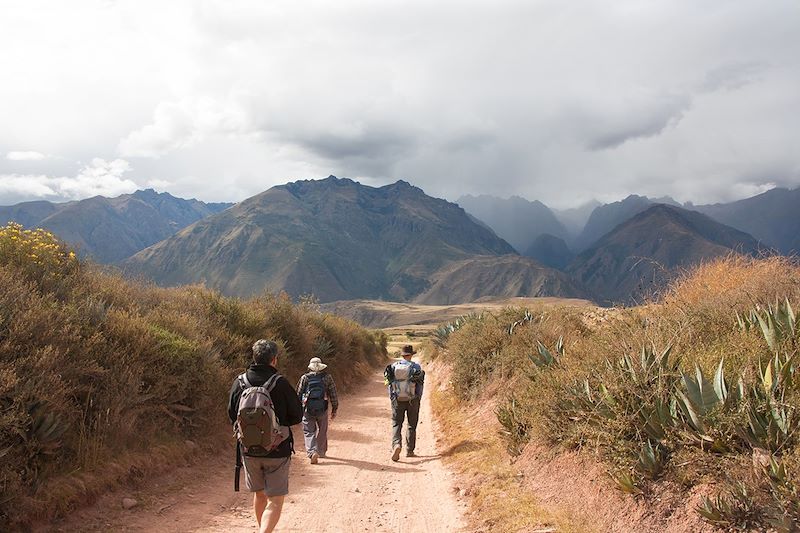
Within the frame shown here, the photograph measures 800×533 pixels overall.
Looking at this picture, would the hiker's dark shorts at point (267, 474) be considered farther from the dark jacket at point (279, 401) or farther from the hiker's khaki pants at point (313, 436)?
the hiker's khaki pants at point (313, 436)

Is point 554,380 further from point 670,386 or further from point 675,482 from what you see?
point 675,482

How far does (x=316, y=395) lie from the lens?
9.84 meters

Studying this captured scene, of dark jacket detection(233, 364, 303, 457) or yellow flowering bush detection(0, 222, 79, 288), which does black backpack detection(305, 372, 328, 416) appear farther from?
yellow flowering bush detection(0, 222, 79, 288)

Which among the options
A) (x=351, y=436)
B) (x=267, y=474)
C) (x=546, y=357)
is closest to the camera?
(x=267, y=474)

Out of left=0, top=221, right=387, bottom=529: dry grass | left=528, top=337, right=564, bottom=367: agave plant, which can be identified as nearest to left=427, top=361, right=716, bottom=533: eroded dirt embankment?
left=528, top=337, right=564, bottom=367: agave plant

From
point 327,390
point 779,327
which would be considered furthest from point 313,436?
point 779,327

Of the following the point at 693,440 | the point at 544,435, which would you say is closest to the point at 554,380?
the point at 544,435

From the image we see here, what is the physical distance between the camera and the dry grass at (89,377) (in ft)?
17.6

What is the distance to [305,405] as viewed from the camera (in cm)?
980

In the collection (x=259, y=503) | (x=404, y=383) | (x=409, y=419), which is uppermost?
(x=404, y=383)

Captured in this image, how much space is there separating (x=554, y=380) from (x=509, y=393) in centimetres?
284

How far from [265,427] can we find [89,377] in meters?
3.91

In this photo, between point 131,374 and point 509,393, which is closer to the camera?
point 131,374

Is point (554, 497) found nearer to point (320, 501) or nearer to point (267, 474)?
point (320, 501)
